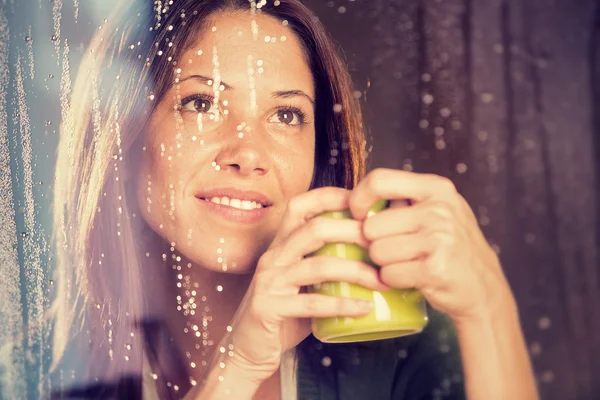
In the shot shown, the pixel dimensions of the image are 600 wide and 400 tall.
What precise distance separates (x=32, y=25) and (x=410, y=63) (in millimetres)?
410

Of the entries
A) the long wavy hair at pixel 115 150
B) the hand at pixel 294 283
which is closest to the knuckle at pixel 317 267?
the hand at pixel 294 283

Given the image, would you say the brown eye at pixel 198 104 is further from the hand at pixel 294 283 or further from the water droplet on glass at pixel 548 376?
the water droplet on glass at pixel 548 376

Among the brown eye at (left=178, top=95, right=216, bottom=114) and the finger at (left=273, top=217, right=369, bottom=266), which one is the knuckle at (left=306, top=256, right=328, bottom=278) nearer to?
the finger at (left=273, top=217, right=369, bottom=266)

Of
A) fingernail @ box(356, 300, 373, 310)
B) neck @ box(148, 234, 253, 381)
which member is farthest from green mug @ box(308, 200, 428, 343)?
neck @ box(148, 234, 253, 381)

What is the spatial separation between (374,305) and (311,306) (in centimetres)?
5

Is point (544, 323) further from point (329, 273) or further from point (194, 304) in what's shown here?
point (194, 304)

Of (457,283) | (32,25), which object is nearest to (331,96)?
(457,283)

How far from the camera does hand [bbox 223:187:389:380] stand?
34 cm

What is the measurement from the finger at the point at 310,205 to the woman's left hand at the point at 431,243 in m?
0.02

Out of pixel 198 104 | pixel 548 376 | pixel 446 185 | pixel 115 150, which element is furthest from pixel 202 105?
pixel 548 376

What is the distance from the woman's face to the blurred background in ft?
0.20

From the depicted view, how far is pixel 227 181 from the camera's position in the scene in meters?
0.42

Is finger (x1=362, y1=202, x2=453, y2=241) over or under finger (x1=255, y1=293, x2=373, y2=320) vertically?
over

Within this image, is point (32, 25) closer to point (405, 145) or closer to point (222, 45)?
point (222, 45)
